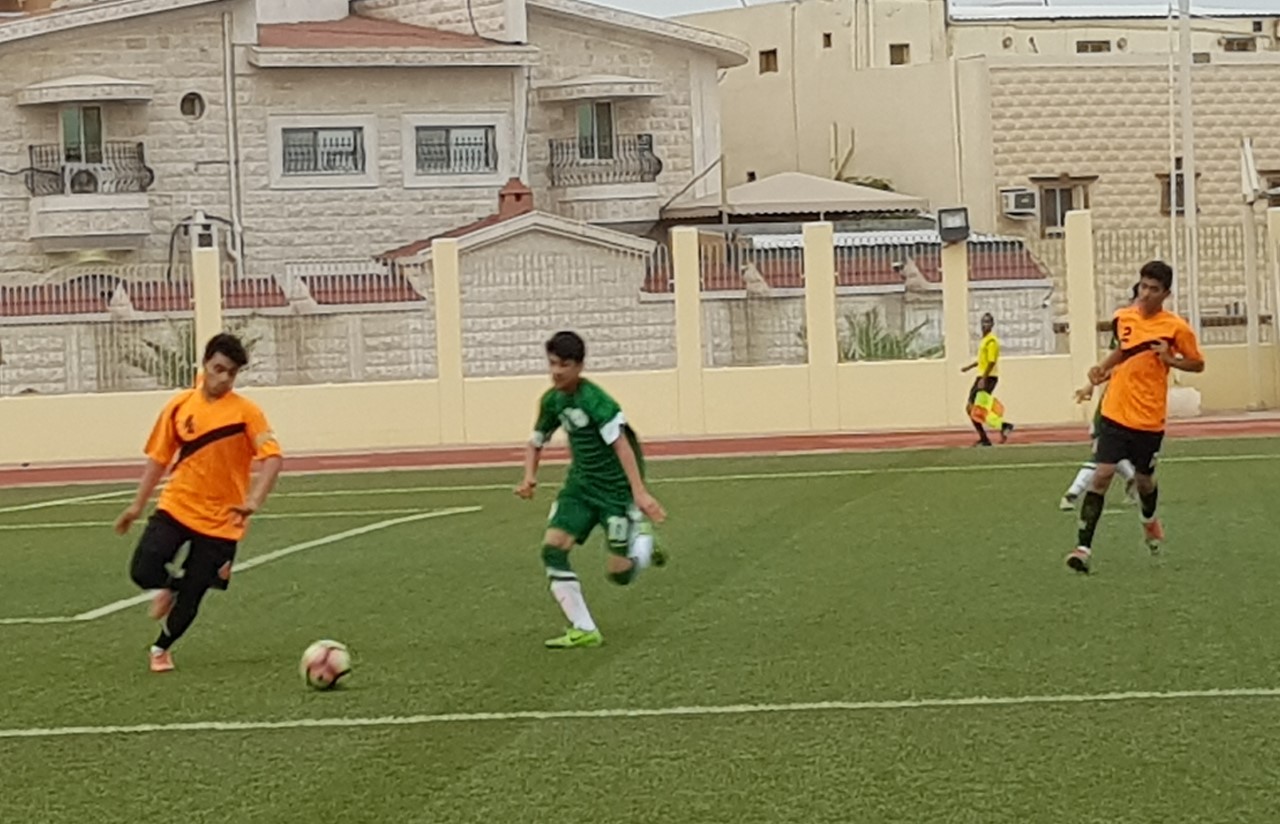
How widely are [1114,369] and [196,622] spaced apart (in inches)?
211

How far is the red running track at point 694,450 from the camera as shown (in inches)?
1128

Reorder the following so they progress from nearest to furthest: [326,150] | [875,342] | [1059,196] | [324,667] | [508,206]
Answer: [324,667] < [875,342] < [508,206] < [326,150] < [1059,196]

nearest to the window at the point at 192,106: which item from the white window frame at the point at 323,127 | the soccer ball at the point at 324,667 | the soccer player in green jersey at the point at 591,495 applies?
the white window frame at the point at 323,127

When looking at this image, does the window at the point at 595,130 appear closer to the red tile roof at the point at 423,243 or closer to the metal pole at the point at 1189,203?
the red tile roof at the point at 423,243

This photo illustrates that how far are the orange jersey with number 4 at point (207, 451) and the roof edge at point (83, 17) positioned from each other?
33.0m

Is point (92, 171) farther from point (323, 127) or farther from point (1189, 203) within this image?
point (1189, 203)

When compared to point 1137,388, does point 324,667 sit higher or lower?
lower

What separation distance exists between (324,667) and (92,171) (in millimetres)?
34080

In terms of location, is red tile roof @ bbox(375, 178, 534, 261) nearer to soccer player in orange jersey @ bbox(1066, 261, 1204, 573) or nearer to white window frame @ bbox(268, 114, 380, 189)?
white window frame @ bbox(268, 114, 380, 189)

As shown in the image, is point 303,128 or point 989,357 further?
point 303,128

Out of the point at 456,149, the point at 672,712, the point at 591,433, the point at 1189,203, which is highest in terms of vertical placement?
the point at 456,149

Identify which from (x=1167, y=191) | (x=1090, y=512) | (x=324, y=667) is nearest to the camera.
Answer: (x=324, y=667)

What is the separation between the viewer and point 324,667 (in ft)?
34.7

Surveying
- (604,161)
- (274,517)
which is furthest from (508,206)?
(274,517)
